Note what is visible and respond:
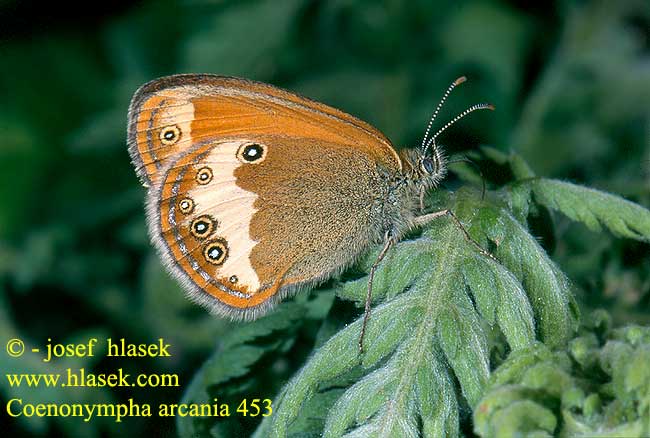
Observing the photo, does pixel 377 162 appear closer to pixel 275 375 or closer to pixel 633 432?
pixel 275 375

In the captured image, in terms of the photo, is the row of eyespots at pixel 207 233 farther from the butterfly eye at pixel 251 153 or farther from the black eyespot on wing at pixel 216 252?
the butterfly eye at pixel 251 153

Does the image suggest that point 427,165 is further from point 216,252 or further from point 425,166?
point 216,252

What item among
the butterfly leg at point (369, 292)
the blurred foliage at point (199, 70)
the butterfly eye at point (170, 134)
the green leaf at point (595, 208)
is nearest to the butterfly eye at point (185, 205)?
the butterfly eye at point (170, 134)

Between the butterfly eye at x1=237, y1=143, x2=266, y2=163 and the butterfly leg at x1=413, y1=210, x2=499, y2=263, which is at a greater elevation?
the butterfly eye at x1=237, y1=143, x2=266, y2=163

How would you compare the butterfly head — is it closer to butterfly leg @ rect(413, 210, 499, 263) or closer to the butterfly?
the butterfly

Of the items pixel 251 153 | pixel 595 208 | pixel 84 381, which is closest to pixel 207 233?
pixel 251 153

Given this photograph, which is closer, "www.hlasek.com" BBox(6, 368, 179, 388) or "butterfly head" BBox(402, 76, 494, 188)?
"butterfly head" BBox(402, 76, 494, 188)

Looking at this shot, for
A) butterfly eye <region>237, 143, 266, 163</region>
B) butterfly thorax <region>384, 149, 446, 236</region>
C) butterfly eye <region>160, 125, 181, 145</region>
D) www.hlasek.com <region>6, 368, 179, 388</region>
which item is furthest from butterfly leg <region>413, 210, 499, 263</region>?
www.hlasek.com <region>6, 368, 179, 388</region>
